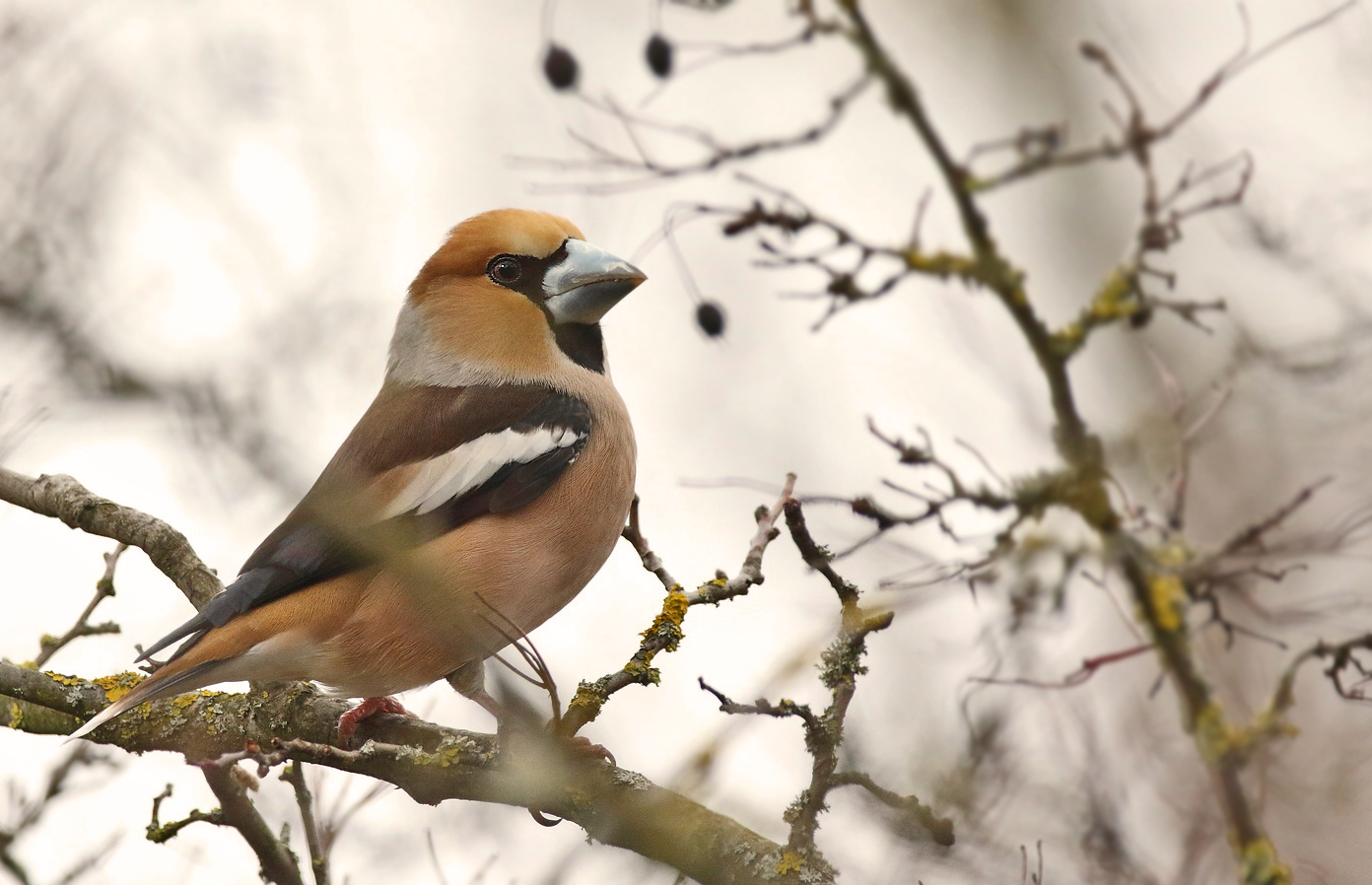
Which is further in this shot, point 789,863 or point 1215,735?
point 789,863

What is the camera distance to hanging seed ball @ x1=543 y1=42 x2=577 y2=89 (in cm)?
386

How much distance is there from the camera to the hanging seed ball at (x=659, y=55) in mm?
Answer: 3689

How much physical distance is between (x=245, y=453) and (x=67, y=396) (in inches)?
24.4

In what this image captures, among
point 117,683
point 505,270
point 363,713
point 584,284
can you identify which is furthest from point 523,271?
point 117,683

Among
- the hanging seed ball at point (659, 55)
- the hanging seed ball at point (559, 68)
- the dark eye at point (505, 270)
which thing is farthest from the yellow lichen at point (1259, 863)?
the dark eye at point (505, 270)

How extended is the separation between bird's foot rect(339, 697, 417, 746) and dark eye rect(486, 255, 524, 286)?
185cm

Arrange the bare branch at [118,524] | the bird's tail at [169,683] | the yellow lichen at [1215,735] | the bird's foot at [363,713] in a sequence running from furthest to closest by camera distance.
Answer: the bare branch at [118,524]
the bird's foot at [363,713]
the bird's tail at [169,683]
the yellow lichen at [1215,735]

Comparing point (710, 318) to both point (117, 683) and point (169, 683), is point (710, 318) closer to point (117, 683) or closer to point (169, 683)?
point (169, 683)

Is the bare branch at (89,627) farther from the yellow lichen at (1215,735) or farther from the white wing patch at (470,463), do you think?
the yellow lichen at (1215,735)

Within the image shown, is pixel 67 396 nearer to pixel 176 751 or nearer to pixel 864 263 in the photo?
pixel 864 263

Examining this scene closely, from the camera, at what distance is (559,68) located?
12.7ft

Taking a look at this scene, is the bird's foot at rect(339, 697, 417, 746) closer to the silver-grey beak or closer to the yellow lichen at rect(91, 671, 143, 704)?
the yellow lichen at rect(91, 671, 143, 704)

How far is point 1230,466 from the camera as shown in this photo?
7004 millimetres

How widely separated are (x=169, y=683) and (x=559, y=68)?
7.35ft
